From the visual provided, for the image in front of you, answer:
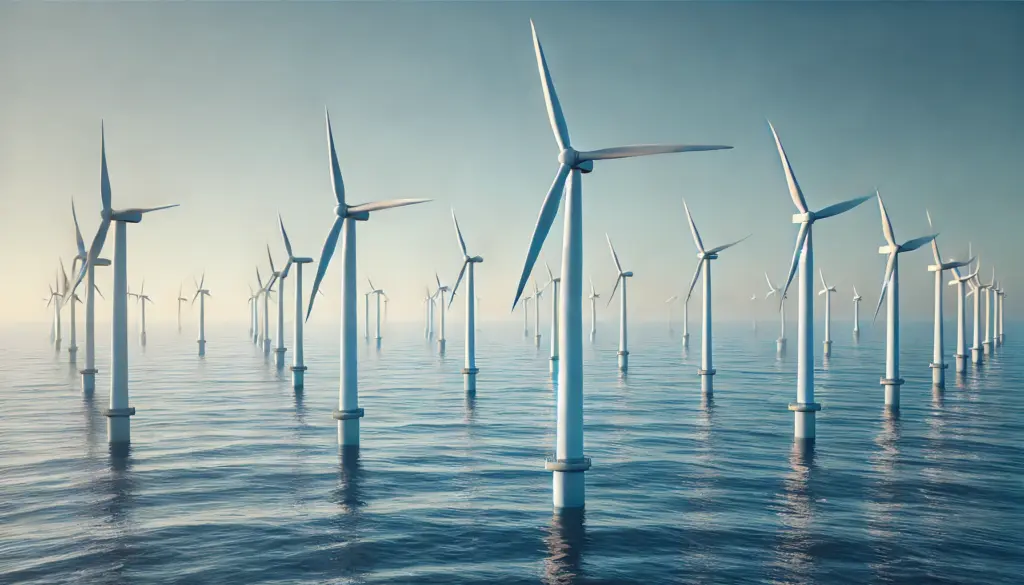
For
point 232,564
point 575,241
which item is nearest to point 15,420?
point 232,564

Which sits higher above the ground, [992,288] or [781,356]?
[992,288]

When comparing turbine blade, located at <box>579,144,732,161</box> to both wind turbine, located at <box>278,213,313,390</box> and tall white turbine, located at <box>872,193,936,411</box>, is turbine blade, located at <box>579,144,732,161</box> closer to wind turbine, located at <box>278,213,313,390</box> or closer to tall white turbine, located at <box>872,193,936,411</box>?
tall white turbine, located at <box>872,193,936,411</box>

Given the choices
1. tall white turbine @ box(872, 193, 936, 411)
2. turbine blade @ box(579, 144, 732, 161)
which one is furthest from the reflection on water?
tall white turbine @ box(872, 193, 936, 411)

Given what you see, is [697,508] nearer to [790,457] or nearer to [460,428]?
[790,457]

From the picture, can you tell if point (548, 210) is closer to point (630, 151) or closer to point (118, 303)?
point (630, 151)

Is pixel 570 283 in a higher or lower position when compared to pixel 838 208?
lower

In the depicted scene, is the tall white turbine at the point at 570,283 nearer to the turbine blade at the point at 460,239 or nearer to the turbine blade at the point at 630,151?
the turbine blade at the point at 630,151

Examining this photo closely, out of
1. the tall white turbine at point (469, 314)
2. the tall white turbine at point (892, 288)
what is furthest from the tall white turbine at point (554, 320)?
the tall white turbine at point (892, 288)

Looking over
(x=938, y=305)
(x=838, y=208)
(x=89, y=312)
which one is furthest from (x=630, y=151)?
(x=938, y=305)
